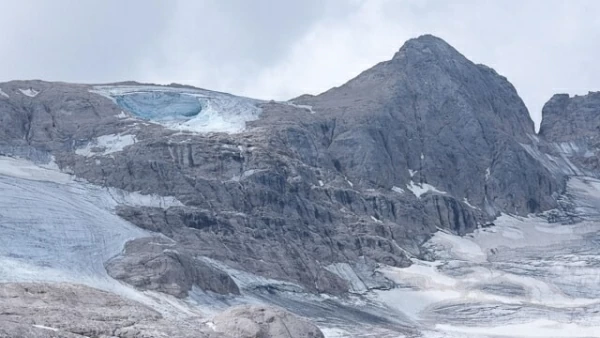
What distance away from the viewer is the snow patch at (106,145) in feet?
502

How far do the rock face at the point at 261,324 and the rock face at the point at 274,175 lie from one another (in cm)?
4435

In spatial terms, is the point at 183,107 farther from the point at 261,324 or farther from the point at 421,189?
the point at 261,324

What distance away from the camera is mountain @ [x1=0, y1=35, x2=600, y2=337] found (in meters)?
118

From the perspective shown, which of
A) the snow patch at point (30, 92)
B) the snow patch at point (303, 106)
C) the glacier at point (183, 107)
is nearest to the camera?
the snow patch at point (30, 92)

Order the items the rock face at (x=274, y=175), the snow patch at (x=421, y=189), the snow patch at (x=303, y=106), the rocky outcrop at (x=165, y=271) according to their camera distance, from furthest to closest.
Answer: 1. the snow patch at (x=303, y=106)
2. the snow patch at (x=421, y=189)
3. the rock face at (x=274, y=175)
4. the rocky outcrop at (x=165, y=271)

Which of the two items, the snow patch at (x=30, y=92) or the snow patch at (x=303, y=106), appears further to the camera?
the snow patch at (x=303, y=106)

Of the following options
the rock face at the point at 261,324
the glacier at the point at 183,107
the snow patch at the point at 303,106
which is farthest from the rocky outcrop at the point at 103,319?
the snow patch at the point at 303,106

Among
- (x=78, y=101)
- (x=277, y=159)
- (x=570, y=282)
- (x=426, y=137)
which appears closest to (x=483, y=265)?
(x=570, y=282)

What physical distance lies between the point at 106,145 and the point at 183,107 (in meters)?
22.8

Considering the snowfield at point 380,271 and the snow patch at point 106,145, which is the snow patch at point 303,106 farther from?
the snow patch at point 106,145

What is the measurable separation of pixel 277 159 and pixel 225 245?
27457 millimetres

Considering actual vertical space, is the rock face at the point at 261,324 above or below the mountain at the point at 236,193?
below

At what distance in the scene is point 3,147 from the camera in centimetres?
14775

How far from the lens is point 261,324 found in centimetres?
6719
